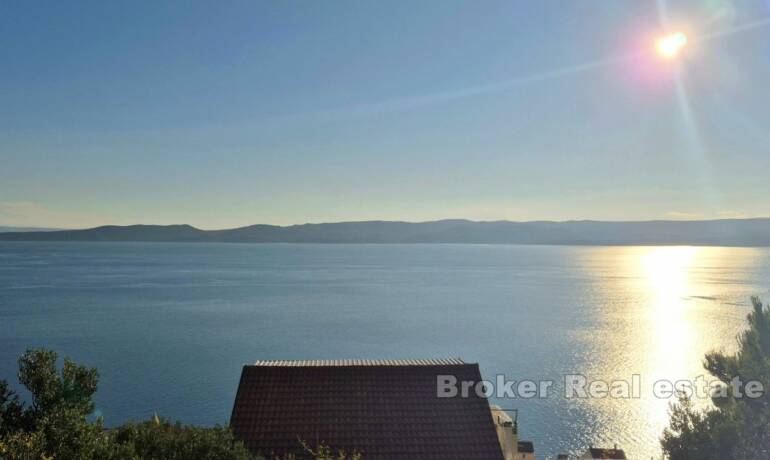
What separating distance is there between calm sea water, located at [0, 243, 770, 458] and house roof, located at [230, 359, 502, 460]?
75.8 feet

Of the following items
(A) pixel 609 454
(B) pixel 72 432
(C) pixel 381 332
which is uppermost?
(B) pixel 72 432

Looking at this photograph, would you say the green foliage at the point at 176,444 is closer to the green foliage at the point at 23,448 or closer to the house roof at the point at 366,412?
the green foliage at the point at 23,448

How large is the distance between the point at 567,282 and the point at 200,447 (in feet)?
507

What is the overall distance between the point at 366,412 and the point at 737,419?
567 inches

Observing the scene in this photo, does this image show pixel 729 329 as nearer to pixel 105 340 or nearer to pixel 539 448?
pixel 539 448

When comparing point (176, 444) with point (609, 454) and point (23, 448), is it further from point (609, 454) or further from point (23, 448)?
point (609, 454)

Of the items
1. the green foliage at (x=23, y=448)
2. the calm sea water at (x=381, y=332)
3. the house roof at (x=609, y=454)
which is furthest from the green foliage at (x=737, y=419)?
the green foliage at (x=23, y=448)

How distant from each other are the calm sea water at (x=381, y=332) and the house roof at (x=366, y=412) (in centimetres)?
2311

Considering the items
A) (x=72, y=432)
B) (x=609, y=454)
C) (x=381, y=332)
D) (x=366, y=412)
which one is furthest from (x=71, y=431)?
(x=381, y=332)

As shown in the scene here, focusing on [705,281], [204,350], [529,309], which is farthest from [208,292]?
[705,281]

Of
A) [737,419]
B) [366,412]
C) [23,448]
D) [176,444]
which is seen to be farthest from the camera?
[737,419]

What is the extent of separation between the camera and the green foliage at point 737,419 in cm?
2000

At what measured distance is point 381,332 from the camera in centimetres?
7862

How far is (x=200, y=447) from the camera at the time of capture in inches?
465
